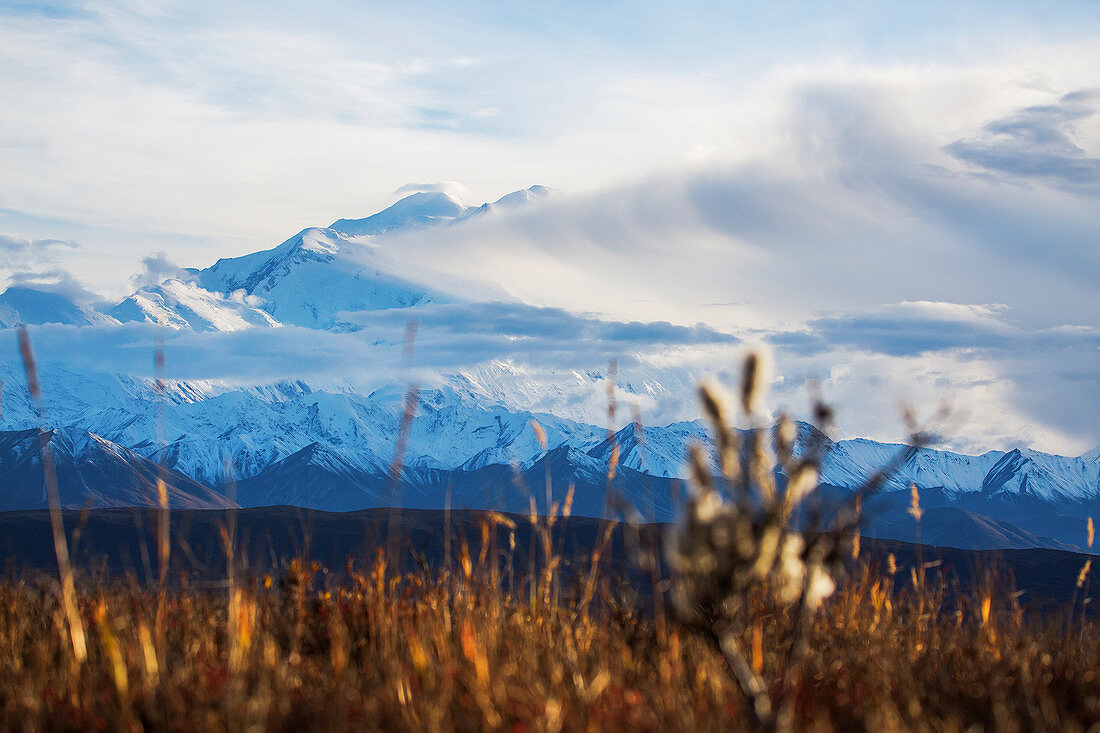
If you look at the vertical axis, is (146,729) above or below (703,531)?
below

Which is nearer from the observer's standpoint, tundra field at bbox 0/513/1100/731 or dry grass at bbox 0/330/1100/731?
dry grass at bbox 0/330/1100/731

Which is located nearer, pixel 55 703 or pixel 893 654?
pixel 55 703

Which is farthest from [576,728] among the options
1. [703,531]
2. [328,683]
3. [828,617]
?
[828,617]

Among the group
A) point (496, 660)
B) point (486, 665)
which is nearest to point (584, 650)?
point (496, 660)

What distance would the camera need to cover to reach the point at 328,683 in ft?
13.7

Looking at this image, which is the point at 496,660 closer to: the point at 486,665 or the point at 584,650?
the point at 486,665

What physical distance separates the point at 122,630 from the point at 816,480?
3.69m

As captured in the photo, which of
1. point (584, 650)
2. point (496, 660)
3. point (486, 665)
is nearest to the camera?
point (486, 665)

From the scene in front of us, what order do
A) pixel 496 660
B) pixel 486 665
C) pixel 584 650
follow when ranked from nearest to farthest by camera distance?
pixel 486 665 < pixel 496 660 < pixel 584 650

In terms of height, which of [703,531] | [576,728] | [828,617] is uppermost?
[703,531]

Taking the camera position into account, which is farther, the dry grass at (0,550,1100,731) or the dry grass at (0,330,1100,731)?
the dry grass at (0,550,1100,731)

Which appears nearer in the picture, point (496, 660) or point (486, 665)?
point (486, 665)

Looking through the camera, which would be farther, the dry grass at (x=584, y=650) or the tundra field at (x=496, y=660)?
the tundra field at (x=496, y=660)

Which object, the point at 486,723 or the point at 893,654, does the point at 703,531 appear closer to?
the point at 486,723
